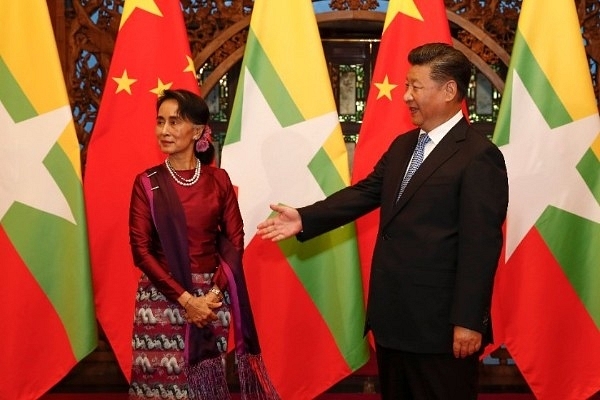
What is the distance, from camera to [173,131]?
2525 millimetres

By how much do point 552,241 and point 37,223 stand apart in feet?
6.53

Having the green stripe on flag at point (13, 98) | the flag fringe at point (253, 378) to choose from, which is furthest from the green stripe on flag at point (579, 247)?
the green stripe on flag at point (13, 98)

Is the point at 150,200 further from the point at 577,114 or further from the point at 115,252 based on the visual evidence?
the point at 577,114

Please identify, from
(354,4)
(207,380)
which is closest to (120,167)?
(207,380)

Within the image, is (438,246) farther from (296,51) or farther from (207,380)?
(296,51)

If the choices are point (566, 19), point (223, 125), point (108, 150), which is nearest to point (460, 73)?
point (566, 19)

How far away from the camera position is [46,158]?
10.0 ft

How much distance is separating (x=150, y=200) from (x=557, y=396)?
1.80 meters

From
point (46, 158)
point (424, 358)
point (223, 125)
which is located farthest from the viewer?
point (223, 125)

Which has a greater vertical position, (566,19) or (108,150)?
(566,19)

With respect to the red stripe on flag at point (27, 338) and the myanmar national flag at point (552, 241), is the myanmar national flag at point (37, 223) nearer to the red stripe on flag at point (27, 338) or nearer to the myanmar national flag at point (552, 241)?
the red stripe on flag at point (27, 338)

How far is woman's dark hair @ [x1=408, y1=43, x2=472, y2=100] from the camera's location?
2201mm

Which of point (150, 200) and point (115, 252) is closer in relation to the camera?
point (150, 200)

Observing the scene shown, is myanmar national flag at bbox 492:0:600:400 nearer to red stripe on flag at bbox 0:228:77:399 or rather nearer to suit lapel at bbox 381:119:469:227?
suit lapel at bbox 381:119:469:227
